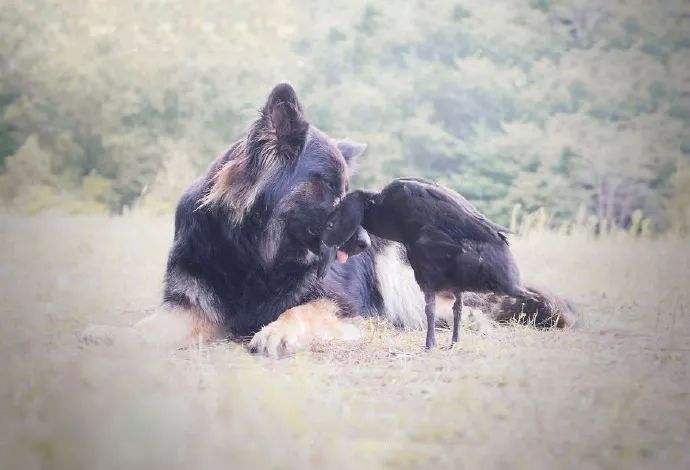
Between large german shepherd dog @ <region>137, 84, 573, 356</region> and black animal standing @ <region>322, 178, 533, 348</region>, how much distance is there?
3.5 inches

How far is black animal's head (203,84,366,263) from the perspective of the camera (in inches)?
82.4

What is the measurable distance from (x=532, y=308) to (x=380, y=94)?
1686 millimetres

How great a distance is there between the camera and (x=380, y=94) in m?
3.63

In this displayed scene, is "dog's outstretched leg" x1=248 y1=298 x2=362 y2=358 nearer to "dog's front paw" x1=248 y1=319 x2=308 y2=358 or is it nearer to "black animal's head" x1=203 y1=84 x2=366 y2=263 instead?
"dog's front paw" x1=248 y1=319 x2=308 y2=358

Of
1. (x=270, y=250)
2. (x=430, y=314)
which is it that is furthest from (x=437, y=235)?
(x=270, y=250)

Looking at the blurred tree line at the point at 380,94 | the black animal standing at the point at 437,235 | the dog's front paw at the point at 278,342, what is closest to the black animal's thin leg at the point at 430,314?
the black animal standing at the point at 437,235

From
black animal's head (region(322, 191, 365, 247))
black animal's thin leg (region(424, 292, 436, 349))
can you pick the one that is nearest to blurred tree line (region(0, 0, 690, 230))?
black animal's head (region(322, 191, 365, 247))

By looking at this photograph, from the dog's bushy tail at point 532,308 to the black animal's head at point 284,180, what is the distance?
68cm

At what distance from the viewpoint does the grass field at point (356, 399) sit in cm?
117

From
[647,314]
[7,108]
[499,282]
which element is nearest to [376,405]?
[499,282]

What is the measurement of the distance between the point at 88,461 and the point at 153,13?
100.0 inches

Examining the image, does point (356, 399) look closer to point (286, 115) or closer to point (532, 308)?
point (286, 115)

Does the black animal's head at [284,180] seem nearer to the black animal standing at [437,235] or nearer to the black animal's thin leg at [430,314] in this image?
the black animal standing at [437,235]

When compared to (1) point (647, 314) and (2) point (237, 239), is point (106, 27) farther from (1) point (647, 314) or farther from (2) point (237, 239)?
(1) point (647, 314)
